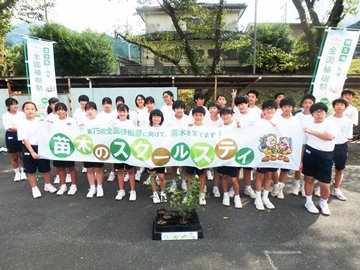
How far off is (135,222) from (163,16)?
24.1m

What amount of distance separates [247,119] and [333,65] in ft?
12.3

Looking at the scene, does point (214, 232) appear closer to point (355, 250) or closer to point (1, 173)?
point (355, 250)

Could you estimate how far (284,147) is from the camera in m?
4.47

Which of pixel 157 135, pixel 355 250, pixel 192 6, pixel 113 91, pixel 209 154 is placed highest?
pixel 192 6

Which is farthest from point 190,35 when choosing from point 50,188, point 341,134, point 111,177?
point 50,188

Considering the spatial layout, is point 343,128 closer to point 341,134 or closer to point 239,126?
point 341,134

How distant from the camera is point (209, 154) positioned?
443 centimetres

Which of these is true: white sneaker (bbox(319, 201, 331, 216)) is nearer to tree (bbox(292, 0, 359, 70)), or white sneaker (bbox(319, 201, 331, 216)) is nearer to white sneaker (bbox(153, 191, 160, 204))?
white sneaker (bbox(153, 191, 160, 204))

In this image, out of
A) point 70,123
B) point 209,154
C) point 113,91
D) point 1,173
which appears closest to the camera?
point 209,154

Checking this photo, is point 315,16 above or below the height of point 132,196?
above

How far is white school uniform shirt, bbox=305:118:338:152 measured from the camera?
3.97 meters

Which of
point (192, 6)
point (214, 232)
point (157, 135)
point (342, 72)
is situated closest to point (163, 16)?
point (192, 6)

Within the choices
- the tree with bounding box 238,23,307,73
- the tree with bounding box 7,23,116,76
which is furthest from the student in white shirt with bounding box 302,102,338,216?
the tree with bounding box 7,23,116,76

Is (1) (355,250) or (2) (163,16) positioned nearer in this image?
(1) (355,250)
